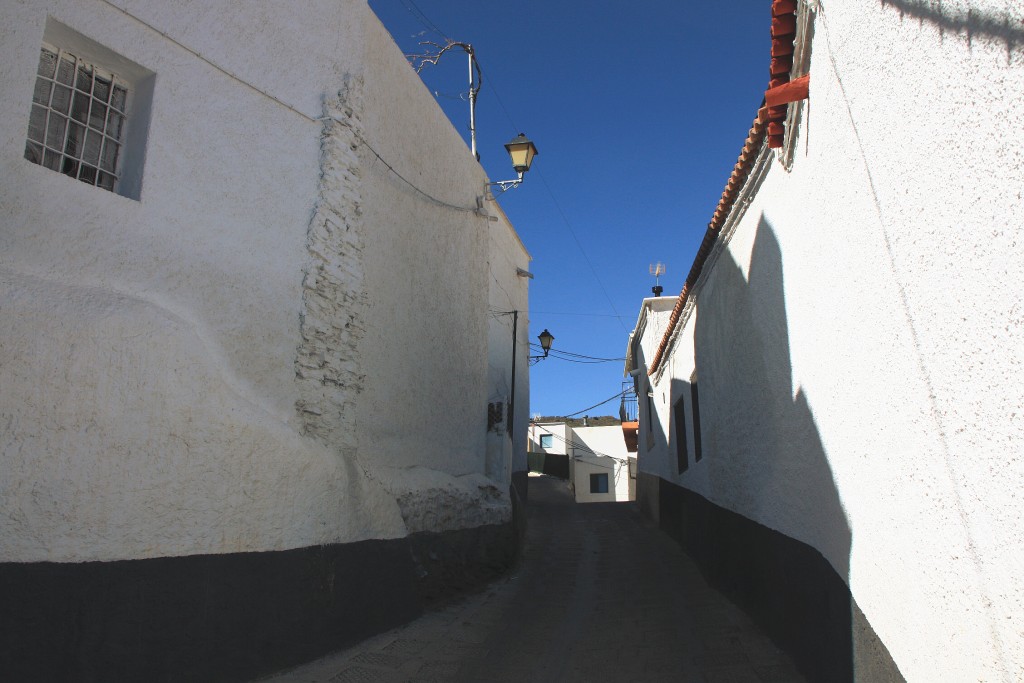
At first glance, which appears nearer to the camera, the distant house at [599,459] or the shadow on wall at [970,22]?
the shadow on wall at [970,22]

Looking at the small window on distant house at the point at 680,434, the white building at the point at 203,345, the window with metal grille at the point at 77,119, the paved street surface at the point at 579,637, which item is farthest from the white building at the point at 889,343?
the small window on distant house at the point at 680,434

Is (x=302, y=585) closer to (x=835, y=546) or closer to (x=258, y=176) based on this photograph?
(x=258, y=176)

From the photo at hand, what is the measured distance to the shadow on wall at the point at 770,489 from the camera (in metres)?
4.45

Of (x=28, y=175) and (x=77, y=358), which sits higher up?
(x=28, y=175)

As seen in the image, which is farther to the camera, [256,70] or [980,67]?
[256,70]

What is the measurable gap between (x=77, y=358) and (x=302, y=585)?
2.40 m

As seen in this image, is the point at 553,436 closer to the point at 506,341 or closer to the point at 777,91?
the point at 506,341

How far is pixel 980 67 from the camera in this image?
243cm

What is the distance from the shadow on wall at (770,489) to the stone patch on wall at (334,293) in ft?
12.3

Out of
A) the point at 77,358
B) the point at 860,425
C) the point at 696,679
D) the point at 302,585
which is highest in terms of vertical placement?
the point at 77,358

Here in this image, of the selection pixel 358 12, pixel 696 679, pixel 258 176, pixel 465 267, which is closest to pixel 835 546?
pixel 696 679

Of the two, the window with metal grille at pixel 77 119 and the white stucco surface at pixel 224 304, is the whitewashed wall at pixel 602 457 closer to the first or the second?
the white stucco surface at pixel 224 304

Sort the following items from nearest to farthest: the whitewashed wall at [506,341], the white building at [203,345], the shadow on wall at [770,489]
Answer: the white building at [203,345] < the shadow on wall at [770,489] < the whitewashed wall at [506,341]

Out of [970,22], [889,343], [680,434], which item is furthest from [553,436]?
[970,22]
